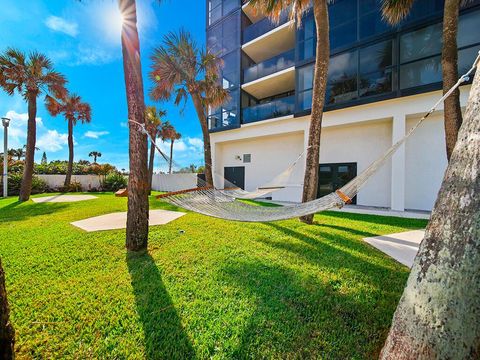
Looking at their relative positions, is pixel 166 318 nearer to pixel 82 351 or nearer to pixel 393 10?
pixel 82 351

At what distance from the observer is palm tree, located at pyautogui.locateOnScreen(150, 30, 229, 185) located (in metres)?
6.34

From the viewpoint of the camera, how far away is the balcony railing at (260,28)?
886cm

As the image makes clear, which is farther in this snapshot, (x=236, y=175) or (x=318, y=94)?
(x=236, y=175)

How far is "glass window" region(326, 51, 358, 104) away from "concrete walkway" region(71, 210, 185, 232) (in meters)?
6.69

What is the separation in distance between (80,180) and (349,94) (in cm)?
1651

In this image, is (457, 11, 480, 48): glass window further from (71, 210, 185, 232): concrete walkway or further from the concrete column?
(71, 210, 185, 232): concrete walkway

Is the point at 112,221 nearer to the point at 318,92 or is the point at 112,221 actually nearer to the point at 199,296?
the point at 199,296

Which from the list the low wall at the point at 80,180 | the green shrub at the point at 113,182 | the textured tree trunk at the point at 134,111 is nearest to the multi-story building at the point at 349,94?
the textured tree trunk at the point at 134,111

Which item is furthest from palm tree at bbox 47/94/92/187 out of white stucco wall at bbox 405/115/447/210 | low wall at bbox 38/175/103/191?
white stucco wall at bbox 405/115/447/210

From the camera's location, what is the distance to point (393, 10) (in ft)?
14.8

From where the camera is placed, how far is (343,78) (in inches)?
287

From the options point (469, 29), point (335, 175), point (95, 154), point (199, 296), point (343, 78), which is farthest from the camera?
point (95, 154)

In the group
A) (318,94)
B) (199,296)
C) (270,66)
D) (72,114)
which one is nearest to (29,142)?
→ (72,114)

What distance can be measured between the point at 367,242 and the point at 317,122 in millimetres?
2507
